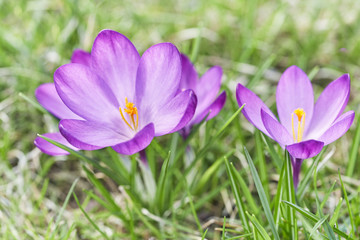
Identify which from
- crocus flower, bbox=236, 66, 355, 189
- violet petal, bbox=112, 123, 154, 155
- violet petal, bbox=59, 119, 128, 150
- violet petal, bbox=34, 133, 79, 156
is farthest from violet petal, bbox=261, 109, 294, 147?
violet petal, bbox=34, 133, 79, 156

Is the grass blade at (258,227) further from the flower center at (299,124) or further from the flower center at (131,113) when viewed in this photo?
the flower center at (131,113)

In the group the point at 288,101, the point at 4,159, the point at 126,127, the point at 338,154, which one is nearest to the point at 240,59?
the point at 338,154

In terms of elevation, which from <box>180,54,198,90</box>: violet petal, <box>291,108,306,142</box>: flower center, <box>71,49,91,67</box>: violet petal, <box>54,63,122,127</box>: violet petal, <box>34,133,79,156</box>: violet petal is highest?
<box>71,49,91,67</box>: violet petal

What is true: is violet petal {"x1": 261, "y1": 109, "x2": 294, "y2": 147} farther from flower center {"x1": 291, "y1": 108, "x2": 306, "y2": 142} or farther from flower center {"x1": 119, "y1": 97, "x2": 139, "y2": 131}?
flower center {"x1": 119, "y1": 97, "x2": 139, "y2": 131}

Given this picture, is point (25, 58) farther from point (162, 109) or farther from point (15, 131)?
point (162, 109)

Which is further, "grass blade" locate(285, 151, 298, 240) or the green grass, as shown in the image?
the green grass

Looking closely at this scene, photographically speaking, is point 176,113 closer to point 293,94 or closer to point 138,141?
point 138,141
